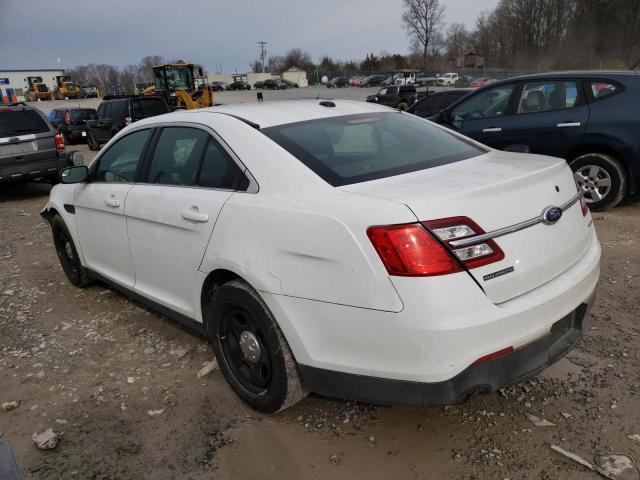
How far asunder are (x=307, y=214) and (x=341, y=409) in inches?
46.9

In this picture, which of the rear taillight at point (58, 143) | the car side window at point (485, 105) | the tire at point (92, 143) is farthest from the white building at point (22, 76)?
the car side window at point (485, 105)

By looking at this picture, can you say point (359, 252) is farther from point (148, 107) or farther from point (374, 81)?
point (374, 81)

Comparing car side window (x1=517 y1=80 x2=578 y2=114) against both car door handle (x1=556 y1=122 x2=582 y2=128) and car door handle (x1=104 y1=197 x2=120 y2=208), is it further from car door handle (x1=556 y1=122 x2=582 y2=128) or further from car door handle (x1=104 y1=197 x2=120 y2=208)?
car door handle (x1=104 y1=197 x2=120 y2=208)

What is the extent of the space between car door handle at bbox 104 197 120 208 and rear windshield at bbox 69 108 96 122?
61.3 feet

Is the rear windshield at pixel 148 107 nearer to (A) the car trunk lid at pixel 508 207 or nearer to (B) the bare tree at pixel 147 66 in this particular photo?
(A) the car trunk lid at pixel 508 207

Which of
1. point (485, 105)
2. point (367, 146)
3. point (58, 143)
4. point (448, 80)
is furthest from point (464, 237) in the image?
point (448, 80)

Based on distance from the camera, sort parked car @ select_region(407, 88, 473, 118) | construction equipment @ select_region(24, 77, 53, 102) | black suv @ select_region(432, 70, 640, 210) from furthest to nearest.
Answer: construction equipment @ select_region(24, 77, 53, 102) < parked car @ select_region(407, 88, 473, 118) < black suv @ select_region(432, 70, 640, 210)

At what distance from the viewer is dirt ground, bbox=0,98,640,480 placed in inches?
94.5

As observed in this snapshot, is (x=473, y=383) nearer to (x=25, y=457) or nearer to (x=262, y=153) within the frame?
(x=262, y=153)

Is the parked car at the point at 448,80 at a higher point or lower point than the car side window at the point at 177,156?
lower

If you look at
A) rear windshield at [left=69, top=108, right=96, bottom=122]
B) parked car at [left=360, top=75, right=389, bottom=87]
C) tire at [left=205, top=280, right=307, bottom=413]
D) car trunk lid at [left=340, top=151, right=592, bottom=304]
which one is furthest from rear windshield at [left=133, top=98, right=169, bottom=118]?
parked car at [left=360, top=75, right=389, bottom=87]

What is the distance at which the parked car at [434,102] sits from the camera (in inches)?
477

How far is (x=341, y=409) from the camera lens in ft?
9.27

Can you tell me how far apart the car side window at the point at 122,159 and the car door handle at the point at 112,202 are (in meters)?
0.16
